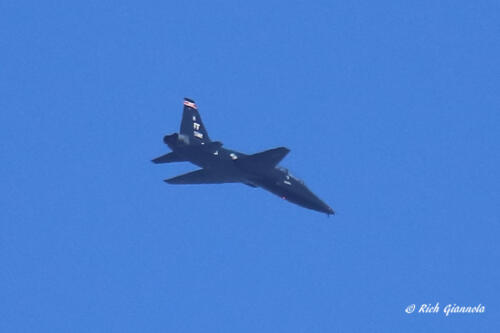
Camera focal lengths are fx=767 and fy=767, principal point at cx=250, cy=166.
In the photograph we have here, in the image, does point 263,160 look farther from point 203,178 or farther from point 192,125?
point 203,178

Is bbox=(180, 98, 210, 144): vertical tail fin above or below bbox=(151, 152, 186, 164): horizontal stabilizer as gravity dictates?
above

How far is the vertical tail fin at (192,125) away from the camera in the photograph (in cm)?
5769

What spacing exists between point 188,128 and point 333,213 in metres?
14.4

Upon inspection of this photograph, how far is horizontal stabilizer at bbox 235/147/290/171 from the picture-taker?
56.3m

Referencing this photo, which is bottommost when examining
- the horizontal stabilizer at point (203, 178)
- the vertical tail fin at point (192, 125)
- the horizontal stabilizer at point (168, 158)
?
the horizontal stabilizer at point (168, 158)

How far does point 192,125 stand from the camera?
5803 centimetres

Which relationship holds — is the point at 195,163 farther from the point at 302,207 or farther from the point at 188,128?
the point at 302,207

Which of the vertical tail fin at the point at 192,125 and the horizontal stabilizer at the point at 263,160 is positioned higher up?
the vertical tail fin at the point at 192,125

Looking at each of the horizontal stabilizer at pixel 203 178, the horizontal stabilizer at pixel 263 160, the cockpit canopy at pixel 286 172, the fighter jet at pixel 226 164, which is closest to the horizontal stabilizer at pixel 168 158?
the fighter jet at pixel 226 164

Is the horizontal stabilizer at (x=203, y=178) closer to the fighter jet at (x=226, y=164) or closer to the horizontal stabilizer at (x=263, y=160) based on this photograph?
the fighter jet at (x=226, y=164)

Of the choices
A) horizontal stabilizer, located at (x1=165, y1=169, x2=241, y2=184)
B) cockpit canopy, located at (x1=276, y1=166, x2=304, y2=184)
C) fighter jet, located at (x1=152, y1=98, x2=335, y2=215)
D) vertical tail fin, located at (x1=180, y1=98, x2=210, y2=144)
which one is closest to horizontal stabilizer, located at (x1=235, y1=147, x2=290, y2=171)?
fighter jet, located at (x1=152, y1=98, x2=335, y2=215)

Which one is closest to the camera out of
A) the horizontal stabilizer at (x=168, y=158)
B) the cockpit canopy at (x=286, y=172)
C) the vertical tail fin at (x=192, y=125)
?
the horizontal stabilizer at (x=168, y=158)

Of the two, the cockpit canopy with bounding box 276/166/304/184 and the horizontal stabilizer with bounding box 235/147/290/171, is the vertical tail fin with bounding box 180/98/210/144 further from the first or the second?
the cockpit canopy with bounding box 276/166/304/184

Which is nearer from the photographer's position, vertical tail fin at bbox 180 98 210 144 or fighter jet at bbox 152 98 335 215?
fighter jet at bbox 152 98 335 215
